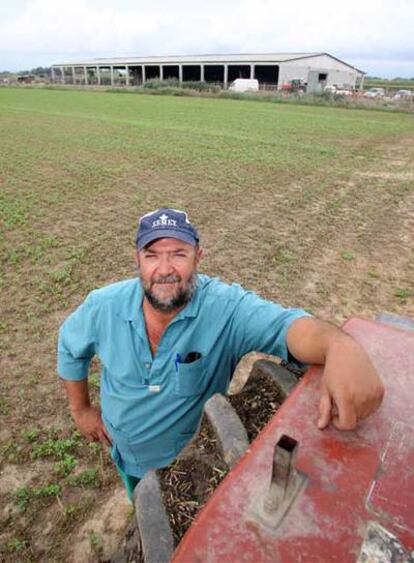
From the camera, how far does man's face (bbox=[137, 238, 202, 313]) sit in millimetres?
2020

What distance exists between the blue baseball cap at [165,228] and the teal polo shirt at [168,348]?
0.80 feet

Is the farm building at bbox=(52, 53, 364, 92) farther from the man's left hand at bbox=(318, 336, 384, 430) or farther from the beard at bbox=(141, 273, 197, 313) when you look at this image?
the man's left hand at bbox=(318, 336, 384, 430)

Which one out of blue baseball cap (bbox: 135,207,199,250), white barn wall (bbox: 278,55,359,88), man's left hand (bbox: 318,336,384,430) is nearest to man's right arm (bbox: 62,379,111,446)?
blue baseball cap (bbox: 135,207,199,250)

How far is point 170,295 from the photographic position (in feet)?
6.61

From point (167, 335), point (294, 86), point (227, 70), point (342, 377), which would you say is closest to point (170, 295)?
point (167, 335)

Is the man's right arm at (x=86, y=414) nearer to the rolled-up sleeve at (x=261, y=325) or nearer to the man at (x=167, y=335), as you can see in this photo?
the man at (x=167, y=335)

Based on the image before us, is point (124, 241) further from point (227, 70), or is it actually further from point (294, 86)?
point (227, 70)

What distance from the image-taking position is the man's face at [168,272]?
2.02 metres

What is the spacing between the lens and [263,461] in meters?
1.03

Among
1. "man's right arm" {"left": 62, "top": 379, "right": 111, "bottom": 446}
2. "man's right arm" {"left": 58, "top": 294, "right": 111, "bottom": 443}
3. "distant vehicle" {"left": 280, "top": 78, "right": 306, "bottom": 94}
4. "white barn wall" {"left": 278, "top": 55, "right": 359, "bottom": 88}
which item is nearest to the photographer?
"man's right arm" {"left": 58, "top": 294, "right": 111, "bottom": 443}

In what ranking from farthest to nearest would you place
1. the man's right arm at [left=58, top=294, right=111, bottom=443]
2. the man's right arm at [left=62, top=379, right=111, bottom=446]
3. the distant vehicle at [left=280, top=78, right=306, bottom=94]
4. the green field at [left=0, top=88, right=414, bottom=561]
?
the distant vehicle at [left=280, top=78, right=306, bottom=94] → the green field at [left=0, top=88, right=414, bottom=561] → the man's right arm at [left=62, top=379, right=111, bottom=446] → the man's right arm at [left=58, top=294, right=111, bottom=443]

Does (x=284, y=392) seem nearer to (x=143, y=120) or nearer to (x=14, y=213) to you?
(x=14, y=213)

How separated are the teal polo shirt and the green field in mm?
956

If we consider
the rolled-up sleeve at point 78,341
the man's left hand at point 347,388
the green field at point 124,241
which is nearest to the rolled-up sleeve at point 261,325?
the man's left hand at point 347,388
